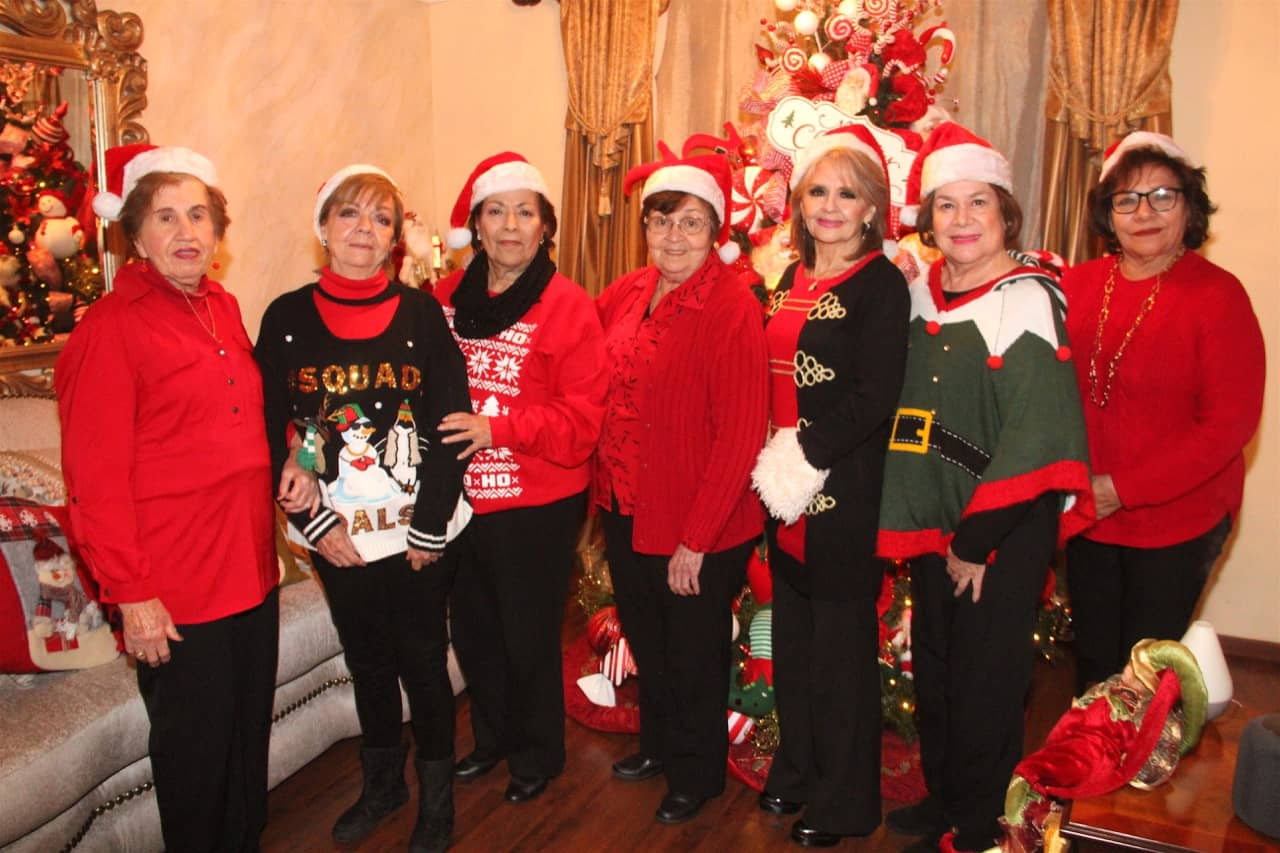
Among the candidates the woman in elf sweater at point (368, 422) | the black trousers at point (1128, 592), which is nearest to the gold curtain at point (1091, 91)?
the black trousers at point (1128, 592)

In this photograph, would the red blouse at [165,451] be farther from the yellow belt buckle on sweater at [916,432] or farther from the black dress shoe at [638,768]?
the yellow belt buckle on sweater at [916,432]

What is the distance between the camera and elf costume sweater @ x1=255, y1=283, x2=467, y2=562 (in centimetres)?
201

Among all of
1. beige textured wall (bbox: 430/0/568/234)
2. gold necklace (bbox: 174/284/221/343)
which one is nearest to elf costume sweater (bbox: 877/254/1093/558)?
gold necklace (bbox: 174/284/221/343)

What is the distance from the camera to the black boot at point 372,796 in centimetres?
231

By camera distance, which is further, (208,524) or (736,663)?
(736,663)

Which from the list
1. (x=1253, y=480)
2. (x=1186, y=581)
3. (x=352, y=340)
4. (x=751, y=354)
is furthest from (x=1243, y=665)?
(x=352, y=340)

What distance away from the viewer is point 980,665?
197cm

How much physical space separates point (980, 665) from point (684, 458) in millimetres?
A: 757

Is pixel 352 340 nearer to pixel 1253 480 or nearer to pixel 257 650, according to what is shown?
pixel 257 650

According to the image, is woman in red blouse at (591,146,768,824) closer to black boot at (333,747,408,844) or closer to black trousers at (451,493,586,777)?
black trousers at (451,493,586,777)

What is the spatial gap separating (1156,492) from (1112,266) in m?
0.55

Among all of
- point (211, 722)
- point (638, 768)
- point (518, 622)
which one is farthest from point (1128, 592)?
point (211, 722)

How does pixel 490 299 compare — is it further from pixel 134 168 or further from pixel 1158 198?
pixel 1158 198

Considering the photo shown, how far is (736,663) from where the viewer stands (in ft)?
9.39
